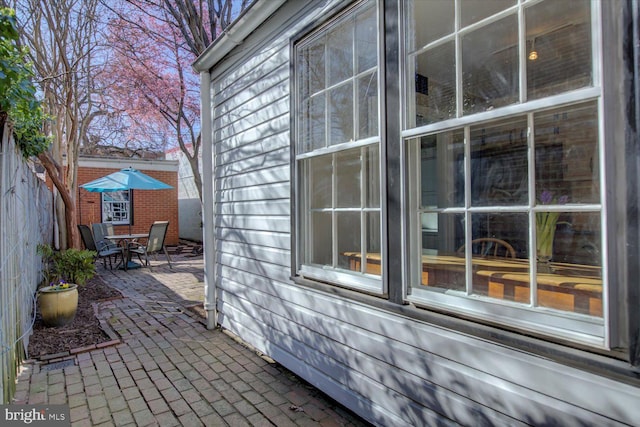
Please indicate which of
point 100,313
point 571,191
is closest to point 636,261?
point 571,191

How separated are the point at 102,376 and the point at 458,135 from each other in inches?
133

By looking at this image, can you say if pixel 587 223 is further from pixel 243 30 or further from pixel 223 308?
pixel 223 308

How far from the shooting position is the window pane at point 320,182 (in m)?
2.75

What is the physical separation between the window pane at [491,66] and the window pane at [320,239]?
4.26ft

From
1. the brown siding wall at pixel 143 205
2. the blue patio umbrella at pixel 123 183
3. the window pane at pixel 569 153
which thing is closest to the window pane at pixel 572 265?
the window pane at pixel 569 153

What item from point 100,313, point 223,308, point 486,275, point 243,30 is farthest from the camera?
point 100,313

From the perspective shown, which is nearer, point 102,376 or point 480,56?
point 480,56

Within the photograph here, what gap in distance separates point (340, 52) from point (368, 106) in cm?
53

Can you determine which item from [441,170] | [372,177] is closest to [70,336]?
[372,177]

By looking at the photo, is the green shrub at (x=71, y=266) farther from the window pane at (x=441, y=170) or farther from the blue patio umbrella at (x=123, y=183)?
the window pane at (x=441, y=170)

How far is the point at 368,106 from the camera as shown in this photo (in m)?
2.38

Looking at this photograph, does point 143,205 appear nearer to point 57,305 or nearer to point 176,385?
point 57,305

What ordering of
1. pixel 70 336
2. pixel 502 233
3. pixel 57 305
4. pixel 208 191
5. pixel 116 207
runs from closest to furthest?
pixel 502 233, pixel 70 336, pixel 57 305, pixel 208 191, pixel 116 207

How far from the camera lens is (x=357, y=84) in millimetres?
2432
